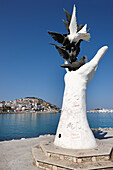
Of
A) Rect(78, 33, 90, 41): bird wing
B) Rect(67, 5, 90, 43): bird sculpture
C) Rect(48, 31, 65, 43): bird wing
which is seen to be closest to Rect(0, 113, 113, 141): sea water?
Rect(48, 31, 65, 43): bird wing

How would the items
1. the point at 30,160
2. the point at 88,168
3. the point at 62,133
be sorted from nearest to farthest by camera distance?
the point at 88,168, the point at 30,160, the point at 62,133

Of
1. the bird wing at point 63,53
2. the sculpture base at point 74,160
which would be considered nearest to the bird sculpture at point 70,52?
the bird wing at point 63,53

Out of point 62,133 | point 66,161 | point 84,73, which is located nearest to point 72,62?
point 84,73

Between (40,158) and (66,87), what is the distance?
3920 mm

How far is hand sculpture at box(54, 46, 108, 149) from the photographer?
700cm

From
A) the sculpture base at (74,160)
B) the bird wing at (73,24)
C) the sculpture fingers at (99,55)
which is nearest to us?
the sculpture base at (74,160)

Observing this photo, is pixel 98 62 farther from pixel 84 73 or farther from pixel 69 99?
pixel 69 99

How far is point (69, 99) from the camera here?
7.79 metres

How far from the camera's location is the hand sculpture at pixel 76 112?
23.0ft

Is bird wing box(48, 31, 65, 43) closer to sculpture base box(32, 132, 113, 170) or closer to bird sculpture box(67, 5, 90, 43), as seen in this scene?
bird sculpture box(67, 5, 90, 43)

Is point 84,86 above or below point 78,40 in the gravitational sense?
below

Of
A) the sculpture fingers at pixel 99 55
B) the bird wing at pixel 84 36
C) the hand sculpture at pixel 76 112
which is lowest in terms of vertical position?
the hand sculpture at pixel 76 112

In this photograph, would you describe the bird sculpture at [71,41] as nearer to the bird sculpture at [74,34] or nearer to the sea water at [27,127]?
the bird sculpture at [74,34]

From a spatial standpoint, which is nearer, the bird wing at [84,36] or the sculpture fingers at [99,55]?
the sculpture fingers at [99,55]
